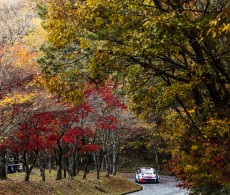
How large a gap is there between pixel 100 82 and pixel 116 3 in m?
2.18

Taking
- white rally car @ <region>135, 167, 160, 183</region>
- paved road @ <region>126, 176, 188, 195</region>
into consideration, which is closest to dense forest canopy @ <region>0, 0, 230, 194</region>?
paved road @ <region>126, 176, 188, 195</region>

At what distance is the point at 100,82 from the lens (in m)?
9.30

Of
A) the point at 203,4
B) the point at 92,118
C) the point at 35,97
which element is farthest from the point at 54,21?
the point at 92,118

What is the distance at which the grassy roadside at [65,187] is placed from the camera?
17266 millimetres

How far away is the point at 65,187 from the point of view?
68.4 feet

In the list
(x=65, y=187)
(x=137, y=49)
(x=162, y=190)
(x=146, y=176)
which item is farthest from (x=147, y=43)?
(x=146, y=176)

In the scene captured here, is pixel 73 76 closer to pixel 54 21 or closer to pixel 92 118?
pixel 54 21

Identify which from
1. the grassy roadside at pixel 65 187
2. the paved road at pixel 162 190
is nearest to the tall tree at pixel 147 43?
the grassy roadside at pixel 65 187

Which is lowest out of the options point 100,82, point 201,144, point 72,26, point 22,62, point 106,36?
point 201,144

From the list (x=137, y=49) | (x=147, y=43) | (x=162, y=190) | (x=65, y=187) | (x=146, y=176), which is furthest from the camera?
(x=146, y=176)

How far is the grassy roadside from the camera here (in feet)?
56.6

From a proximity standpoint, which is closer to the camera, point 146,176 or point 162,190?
point 162,190

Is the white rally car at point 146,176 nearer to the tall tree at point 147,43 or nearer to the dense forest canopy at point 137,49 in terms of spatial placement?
the dense forest canopy at point 137,49

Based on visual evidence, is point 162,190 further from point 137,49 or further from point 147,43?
point 147,43
